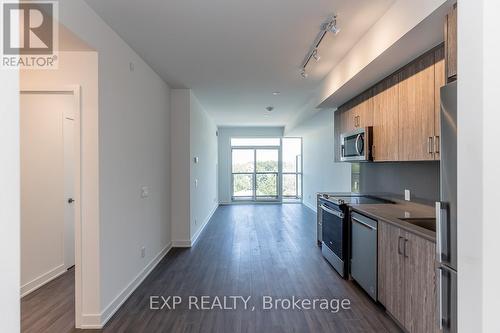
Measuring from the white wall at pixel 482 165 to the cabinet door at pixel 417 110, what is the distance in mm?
1385

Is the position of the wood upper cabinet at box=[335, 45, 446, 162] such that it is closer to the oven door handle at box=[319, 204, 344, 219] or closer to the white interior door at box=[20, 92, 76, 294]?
the oven door handle at box=[319, 204, 344, 219]

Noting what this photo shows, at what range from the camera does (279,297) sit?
2.95 m

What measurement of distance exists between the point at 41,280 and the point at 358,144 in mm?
4231

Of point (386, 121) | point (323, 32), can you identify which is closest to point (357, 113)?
point (386, 121)

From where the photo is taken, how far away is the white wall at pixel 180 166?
4785 millimetres

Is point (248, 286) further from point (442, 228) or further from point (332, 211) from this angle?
point (442, 228)

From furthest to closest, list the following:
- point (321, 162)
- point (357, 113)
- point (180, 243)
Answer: point (321, 162), point (180, 243), point (357, 113)

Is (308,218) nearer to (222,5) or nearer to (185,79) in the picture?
(185,79)

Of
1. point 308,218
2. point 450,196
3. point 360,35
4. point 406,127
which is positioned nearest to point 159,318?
point 450,196

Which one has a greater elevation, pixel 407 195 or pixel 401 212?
pixel 407 195

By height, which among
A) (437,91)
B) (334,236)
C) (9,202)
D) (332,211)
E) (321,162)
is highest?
(437,91)

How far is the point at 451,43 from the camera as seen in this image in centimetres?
172

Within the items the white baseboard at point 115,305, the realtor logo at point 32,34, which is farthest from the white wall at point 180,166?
the realtor logo at point 32,34

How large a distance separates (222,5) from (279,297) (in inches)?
112
